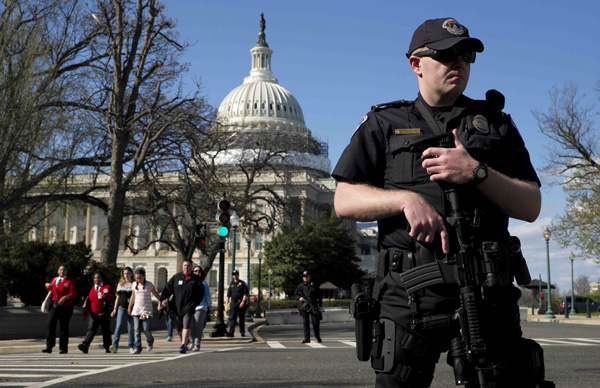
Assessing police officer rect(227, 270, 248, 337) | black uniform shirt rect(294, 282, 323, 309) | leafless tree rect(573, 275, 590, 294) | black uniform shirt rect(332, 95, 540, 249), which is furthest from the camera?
leafless tree rect(573, 275, 590, 294)

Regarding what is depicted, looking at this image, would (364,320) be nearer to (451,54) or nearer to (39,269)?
(451,54)

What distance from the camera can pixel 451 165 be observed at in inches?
134

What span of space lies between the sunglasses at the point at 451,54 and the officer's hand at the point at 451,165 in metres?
0.46

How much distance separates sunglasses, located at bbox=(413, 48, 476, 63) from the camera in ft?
12.0

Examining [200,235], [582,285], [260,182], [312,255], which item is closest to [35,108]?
[200,235]

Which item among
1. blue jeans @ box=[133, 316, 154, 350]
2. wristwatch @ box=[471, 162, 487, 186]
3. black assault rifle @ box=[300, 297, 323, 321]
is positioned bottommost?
blue jeans @ box=[133, 316, 154, 350]

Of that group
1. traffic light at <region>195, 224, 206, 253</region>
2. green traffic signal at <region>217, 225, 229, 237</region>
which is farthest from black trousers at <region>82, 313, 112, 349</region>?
traffic light at <region>195, 224, 206, 253</region>

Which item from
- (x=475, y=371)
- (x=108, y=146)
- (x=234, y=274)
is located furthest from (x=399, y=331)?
(x=108, y=146)

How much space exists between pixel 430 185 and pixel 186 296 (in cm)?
1460

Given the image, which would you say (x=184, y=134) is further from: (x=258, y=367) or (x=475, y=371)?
(x=475, y=371)

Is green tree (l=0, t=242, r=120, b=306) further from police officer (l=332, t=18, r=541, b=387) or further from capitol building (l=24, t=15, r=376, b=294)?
police officer (l=332, t=18, r=541, b=387)

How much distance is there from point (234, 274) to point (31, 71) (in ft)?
26.9

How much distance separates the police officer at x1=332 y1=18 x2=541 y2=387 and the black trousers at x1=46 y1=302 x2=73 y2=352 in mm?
14904

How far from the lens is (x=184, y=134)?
28547mm
